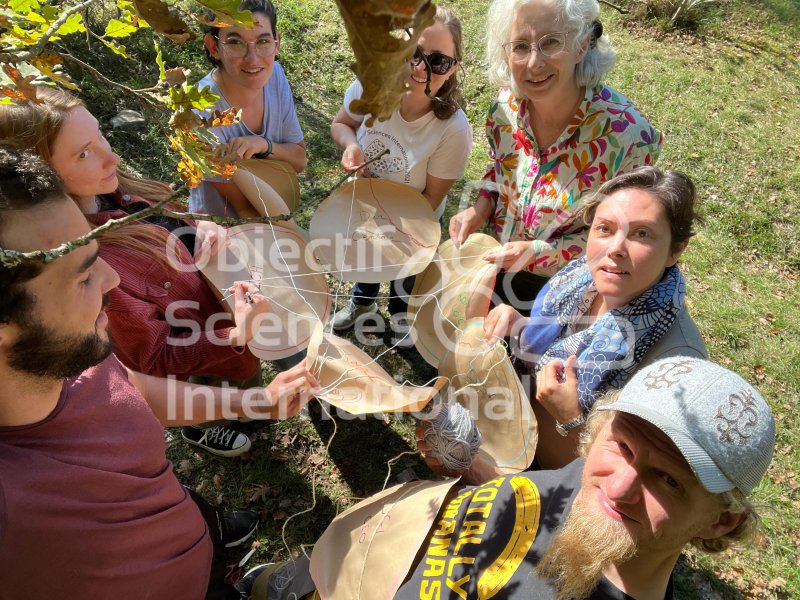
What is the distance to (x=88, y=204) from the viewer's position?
6.28ft

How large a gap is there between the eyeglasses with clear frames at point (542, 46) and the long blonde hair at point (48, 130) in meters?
1.61

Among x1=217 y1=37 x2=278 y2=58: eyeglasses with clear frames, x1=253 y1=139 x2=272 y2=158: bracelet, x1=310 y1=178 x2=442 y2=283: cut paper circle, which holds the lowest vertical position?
x1=310 y1=178 x2=442 y2=283: cut paper circle

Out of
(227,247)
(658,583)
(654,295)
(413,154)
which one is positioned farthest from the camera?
(413,154)

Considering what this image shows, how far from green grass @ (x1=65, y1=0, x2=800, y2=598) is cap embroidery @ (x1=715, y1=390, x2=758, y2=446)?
110 cm

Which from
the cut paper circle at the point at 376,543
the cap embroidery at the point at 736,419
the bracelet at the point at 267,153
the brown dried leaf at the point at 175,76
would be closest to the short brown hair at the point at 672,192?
the cap embroidery at the point at 736,419

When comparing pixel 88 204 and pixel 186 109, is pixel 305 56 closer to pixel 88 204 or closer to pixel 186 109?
pixel 88 204

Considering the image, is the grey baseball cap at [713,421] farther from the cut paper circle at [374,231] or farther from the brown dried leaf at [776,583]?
the brown dried leaf at [776,583]

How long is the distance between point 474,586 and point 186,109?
1.37 m

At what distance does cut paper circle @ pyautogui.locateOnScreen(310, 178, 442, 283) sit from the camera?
2506 millimetres

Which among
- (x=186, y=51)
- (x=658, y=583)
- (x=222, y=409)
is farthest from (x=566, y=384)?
(x=186, y=51)

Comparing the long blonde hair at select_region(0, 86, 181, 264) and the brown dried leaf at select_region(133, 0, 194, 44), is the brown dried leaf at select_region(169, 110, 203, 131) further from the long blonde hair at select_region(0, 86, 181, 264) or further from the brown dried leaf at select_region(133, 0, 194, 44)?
the long blonde hair at select_region(0, 86, 181, 264)

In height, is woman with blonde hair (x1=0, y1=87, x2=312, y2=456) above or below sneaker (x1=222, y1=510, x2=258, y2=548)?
above

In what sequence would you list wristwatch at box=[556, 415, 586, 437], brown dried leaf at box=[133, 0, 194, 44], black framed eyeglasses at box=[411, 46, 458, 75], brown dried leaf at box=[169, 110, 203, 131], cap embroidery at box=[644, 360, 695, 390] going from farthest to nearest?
black framed eyeglasses at box=[411, 46, 458, 75], wristwatch at box=[556, 415, 586, 437], cap embroidery at box=[644, 360, 695, 390], brown dried leaf at box=[169, 110, 203, 131], brown dried leaf at box=[133, 0, 194, 44]

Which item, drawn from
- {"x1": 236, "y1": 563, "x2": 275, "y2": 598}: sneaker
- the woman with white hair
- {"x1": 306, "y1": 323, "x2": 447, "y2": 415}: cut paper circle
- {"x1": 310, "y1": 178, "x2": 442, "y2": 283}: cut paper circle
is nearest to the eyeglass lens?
{"x1": 310, "y1": 178, "x2": 442, "y2": 283}: cut paper circle
